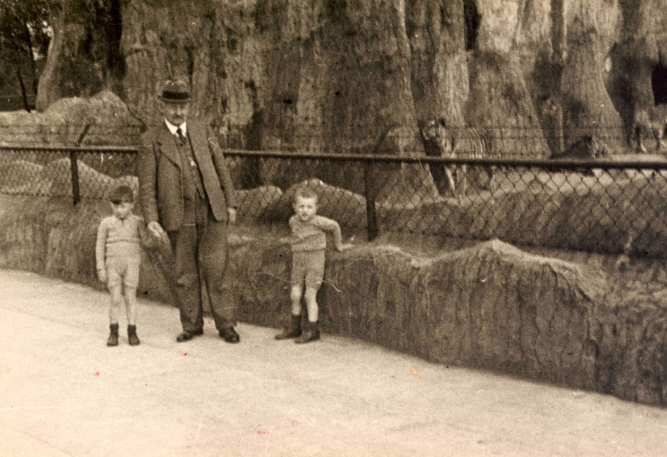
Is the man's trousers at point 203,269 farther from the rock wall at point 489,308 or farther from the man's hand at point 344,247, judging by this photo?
the man's hand at point 344,247

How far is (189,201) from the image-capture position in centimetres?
538

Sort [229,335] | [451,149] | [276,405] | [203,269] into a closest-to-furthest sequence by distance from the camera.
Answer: [276,405], [229,335], [203,269], [451,149]

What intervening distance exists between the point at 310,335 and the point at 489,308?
1.29 meters

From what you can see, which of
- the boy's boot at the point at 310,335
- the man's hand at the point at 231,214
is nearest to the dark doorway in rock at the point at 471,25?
the man's hand at the point at 231,214

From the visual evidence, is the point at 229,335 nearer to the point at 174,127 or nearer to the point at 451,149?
the point at 174,127

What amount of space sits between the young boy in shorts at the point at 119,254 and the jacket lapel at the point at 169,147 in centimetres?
34

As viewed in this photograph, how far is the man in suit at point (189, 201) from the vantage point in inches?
208

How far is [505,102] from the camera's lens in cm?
1036

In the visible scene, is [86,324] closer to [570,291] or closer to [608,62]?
[570,291]

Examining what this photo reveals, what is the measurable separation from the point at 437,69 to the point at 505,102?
2565mm

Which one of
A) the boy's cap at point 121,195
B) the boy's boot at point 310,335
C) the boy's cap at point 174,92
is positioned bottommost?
the boy's boot at point 310,335

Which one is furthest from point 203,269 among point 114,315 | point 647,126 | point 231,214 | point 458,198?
point 647,126

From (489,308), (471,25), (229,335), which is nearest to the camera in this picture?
(489,308)

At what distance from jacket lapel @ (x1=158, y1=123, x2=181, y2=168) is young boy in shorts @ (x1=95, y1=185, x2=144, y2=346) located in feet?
1.12
